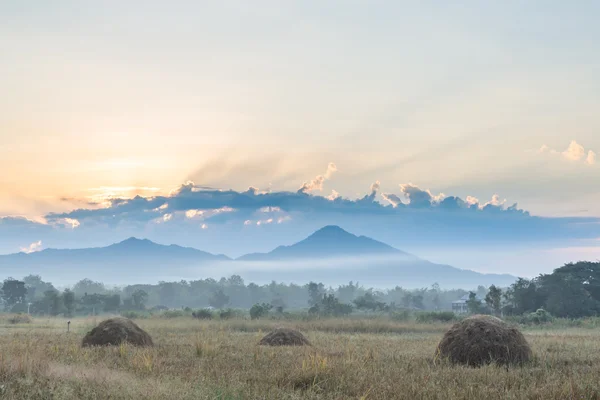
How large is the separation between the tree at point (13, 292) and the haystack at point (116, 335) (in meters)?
105

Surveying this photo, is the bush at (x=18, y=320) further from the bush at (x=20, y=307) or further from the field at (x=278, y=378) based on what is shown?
the bush at (x=20, y=307)

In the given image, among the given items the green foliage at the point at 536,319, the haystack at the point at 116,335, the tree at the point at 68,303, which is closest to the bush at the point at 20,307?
the tree at the point at 68,303

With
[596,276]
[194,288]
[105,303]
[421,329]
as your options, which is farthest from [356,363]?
[194,288]

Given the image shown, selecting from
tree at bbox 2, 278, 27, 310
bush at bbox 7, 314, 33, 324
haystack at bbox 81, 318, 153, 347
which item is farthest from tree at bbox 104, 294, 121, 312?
haystack at bbox 81, 318, 153, 347

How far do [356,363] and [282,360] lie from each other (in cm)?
269

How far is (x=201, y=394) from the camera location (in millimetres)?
11414

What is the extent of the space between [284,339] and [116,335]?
683 centimetres

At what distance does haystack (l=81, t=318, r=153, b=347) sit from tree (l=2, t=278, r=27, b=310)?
105 meters

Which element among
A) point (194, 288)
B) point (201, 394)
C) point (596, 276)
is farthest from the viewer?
point (194, 288)

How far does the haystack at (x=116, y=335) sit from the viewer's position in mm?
23092

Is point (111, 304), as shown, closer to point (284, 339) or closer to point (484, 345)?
point (284, 339)

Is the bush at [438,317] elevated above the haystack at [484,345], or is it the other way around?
the haystack at [484,345]

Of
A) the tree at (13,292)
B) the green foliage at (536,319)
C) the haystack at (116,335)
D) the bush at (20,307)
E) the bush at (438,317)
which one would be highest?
the tree at (13,292)

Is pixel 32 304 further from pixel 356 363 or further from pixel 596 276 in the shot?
pixel 356 363
